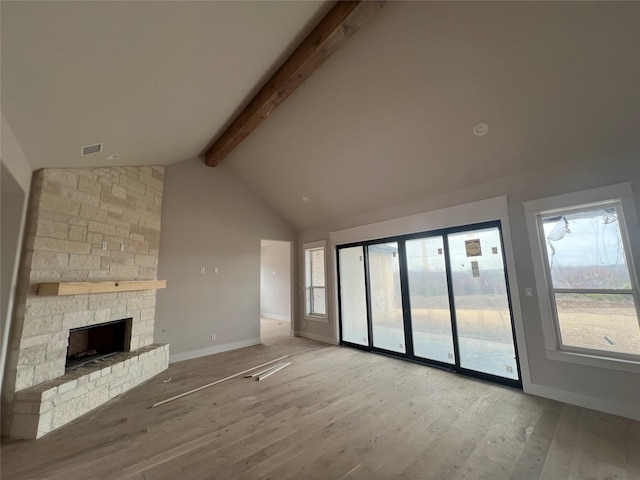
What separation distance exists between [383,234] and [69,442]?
187 inches

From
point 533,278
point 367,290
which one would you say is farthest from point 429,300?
point 533,278

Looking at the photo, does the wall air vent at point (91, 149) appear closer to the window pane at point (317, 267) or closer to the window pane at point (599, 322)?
the window pane at point (317, 267)

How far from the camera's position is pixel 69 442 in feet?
7.52

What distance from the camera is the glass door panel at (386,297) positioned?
4.67m

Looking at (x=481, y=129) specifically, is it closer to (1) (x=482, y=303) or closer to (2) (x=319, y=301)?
(1) (x=482, y=303)

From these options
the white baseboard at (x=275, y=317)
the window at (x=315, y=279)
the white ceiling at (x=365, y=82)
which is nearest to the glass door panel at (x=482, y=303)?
the white ceiling at (x=365, y=82)

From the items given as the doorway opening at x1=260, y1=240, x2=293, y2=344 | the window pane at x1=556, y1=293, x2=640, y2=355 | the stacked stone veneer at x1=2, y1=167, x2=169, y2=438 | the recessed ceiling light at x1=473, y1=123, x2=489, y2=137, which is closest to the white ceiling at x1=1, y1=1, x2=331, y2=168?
the stacked stone veneer at x1=2, y1=167, x2=169, y2=438

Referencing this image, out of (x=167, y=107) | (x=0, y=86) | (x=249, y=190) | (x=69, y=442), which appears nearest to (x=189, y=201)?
(x=249, y=190)

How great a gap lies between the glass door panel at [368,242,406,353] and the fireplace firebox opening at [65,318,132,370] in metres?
4.21

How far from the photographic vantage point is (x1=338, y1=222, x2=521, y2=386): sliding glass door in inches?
139

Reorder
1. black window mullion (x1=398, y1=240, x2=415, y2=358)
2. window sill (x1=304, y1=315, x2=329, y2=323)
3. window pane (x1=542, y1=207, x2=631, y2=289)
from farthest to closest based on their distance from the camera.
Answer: window sill (x1=304, y1=315, x2=329, y2=323), black window mullion (x1=398, y1=240, x2=415, y2=358), window pane (x1=542, y1=207, x2=631, y2=289)

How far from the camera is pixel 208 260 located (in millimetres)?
5137

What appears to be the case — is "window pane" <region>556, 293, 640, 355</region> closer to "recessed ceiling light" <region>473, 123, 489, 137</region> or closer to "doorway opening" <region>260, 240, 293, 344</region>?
"recessed ceiling light" <region>473, 123, 489, 137</region>

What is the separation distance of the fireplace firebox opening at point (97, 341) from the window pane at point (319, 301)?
12.2 ft
